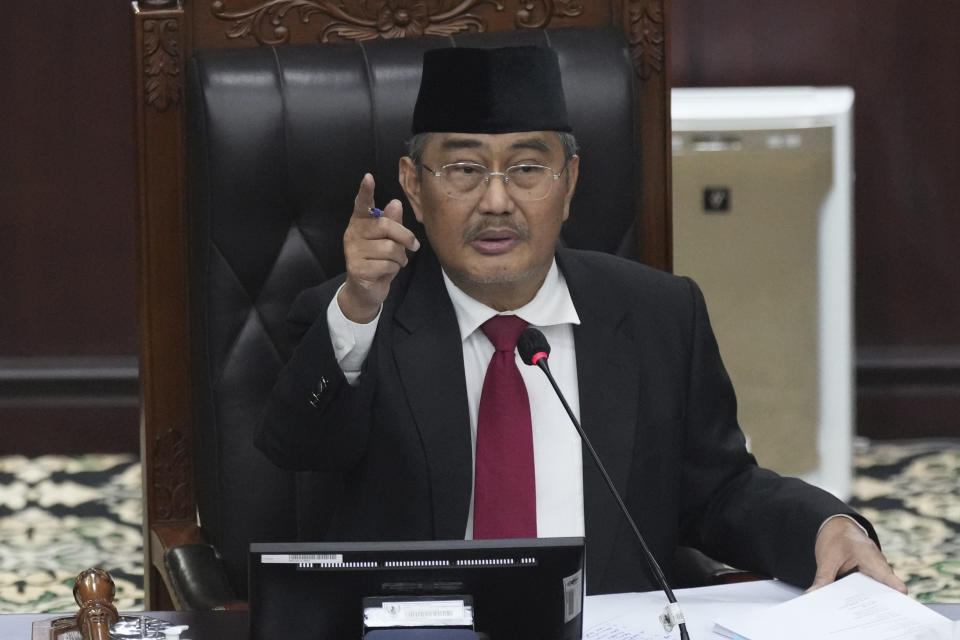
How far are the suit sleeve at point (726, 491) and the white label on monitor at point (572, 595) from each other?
522 millimetres

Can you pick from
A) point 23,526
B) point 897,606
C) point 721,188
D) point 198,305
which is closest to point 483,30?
point 198,305

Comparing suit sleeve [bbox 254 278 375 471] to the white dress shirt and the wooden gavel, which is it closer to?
the white dress shirt

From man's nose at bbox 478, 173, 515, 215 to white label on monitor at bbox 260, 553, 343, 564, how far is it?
2.56ft

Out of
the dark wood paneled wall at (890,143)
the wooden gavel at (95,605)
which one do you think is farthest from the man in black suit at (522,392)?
the dark wood paneled wall at (890,143)

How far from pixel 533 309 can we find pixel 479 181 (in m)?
0.22

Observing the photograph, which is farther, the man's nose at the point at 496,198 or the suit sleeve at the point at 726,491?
the man's nose at the point at 496,198

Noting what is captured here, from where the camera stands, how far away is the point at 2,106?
4734mm

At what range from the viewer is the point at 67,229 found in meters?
4.79

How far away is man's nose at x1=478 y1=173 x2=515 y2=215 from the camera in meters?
2.19

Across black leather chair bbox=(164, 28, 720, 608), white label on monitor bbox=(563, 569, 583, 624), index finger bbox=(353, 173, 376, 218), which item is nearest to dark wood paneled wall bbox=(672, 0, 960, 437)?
black leather chair bbox=(164, 28, 720, 608)

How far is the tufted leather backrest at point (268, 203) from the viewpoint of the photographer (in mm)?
2355

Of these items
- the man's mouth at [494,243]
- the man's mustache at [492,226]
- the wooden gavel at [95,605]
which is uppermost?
the man's mustache at [492,226]

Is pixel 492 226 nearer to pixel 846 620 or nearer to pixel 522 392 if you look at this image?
pixel 522 392

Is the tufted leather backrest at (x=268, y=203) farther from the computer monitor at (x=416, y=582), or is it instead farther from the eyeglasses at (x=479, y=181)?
the computer monitor at (x=416, y=582)
